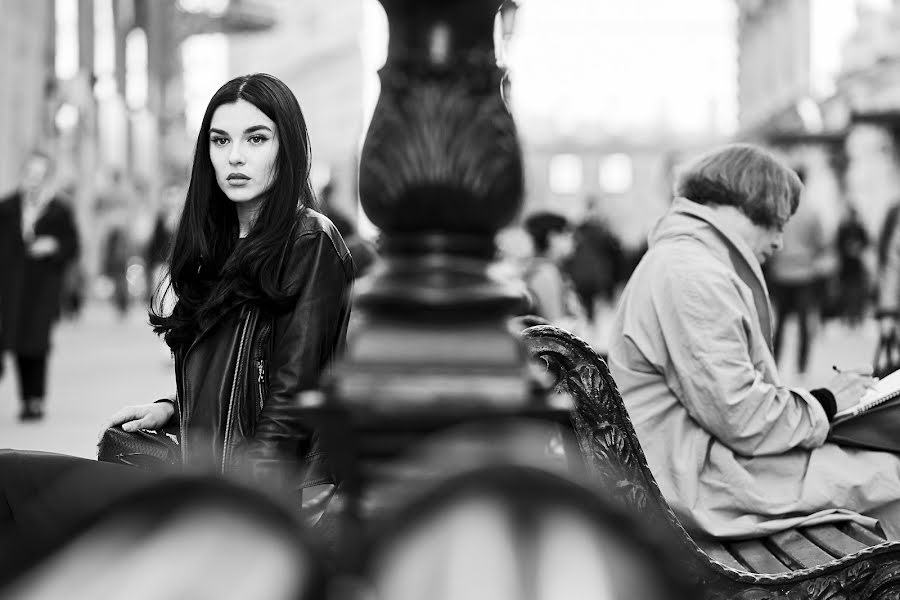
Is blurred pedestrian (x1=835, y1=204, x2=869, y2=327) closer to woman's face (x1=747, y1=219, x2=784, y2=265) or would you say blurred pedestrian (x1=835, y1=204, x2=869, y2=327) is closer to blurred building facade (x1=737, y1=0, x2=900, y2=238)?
blurred building facade (x1=737, y1=0, x2=900, y2=238)

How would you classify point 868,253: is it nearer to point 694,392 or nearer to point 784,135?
point 784,135

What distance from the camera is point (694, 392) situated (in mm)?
3488

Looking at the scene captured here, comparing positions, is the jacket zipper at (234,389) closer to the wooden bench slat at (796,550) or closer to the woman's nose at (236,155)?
the woman's nose at (236,155)

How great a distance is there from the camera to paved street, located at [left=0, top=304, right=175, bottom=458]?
841cm

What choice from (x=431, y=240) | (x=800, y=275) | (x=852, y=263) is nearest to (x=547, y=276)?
(x=800, y=275)

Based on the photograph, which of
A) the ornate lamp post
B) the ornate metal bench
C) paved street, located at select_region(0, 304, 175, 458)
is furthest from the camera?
paved street, located at select_region(0, 304, 175, 458)

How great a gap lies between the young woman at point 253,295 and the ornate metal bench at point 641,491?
1.86ft

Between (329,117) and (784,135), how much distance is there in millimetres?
50566

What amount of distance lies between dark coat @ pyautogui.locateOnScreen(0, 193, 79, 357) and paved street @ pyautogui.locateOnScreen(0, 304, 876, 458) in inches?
22.8

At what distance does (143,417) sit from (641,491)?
1.11m

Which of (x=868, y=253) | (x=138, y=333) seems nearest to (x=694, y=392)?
(x=138, y=333)

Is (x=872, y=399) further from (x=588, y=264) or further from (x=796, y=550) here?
(x=588, y=264)

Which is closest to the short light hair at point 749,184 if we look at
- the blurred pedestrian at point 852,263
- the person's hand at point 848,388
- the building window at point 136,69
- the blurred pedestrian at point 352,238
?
the person's hand at point 848,388

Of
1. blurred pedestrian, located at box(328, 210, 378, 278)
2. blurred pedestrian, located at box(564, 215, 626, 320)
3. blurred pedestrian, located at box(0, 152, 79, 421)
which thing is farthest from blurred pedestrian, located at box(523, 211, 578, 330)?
blurred pedestrian, located at box(564, 215, 626, 320)
